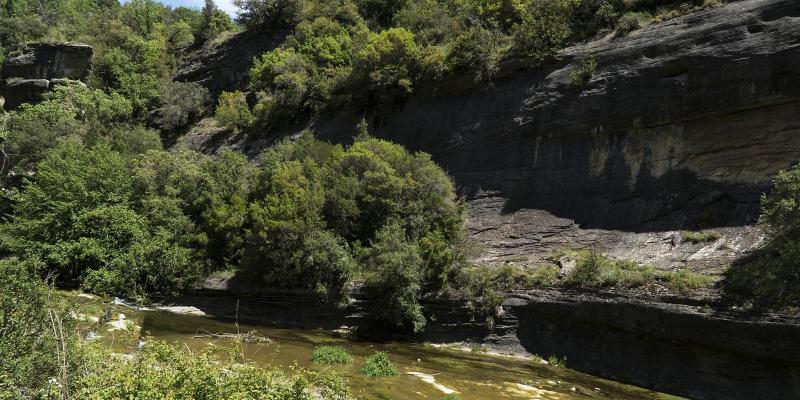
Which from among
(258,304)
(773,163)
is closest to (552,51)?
(773,163)

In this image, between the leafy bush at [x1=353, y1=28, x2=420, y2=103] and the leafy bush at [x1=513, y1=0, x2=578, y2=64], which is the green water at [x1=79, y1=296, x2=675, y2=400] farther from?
the leafy bush at [x1=353, y1=28, x2=420, y2=103]

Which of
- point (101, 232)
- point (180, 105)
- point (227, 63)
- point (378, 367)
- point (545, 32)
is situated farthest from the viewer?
point (227, 63)

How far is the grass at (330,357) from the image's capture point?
15.4 meters

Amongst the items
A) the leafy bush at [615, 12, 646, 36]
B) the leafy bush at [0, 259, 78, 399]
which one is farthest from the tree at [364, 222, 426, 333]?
the leafy bush at [615, 12, 646, 36]

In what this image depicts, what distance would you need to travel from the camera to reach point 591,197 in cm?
2494

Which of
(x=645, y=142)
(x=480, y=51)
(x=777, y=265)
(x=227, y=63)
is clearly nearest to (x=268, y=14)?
(x=227, y=63)

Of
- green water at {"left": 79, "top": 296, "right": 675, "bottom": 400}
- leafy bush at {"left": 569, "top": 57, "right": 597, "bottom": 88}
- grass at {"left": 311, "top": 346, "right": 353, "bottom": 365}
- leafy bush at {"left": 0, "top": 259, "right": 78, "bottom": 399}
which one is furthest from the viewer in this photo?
leafy bush at {"left": 569, "top": 57, "right": 597, "bottom": 88}

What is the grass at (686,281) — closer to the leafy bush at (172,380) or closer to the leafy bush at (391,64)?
the leafy bush at (172,380)

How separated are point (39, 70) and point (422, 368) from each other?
2169 inches

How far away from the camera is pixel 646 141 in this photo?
24.1 m

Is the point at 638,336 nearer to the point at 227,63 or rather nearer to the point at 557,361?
the point at 557,361

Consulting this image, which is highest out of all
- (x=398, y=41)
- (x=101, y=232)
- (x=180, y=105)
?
(x=398, y=41)

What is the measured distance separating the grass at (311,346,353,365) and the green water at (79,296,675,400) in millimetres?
264

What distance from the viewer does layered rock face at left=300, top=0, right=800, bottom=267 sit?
68.8ft
